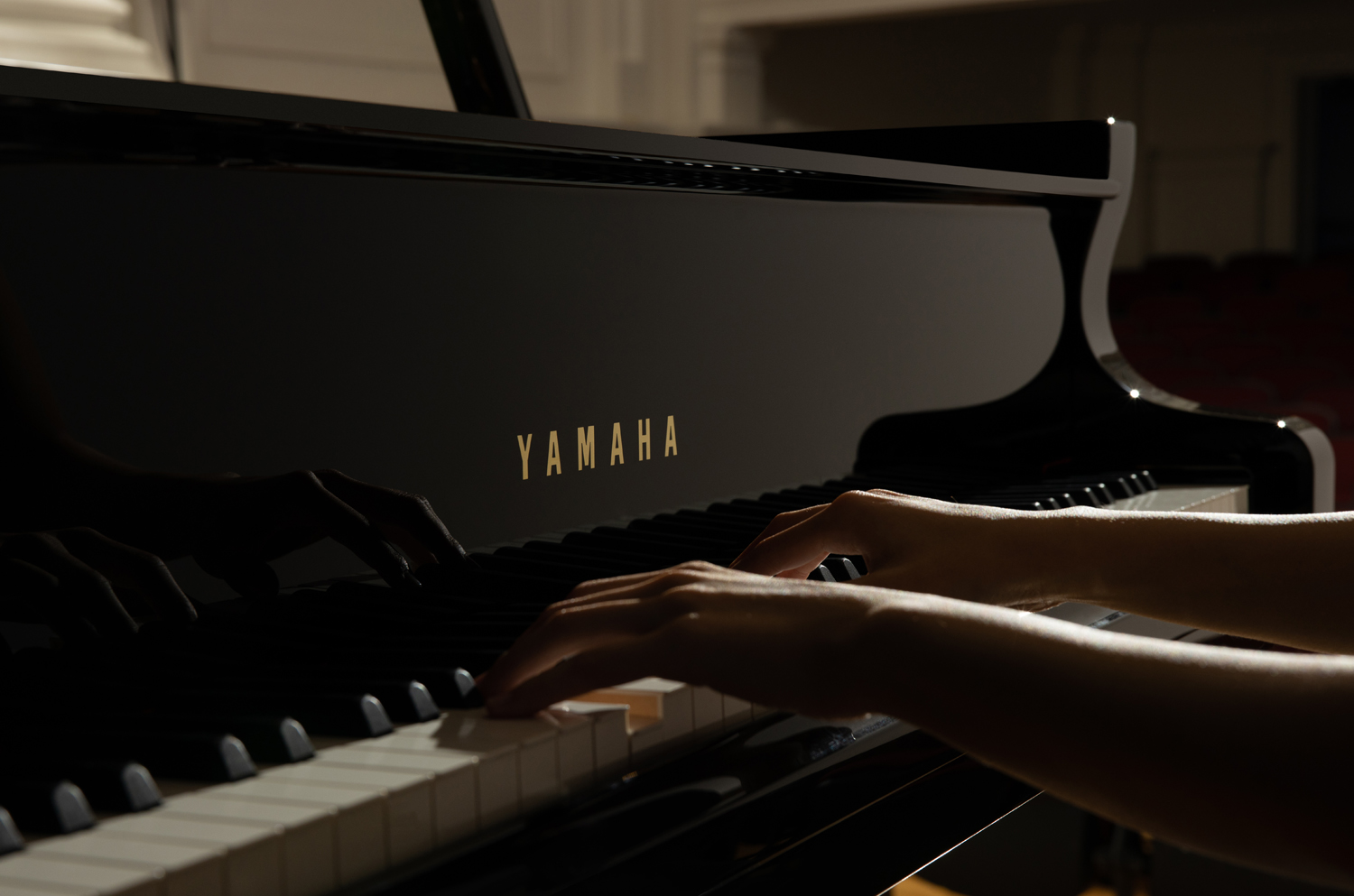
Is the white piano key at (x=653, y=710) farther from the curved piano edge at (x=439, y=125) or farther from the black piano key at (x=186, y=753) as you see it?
the curved piano edge at (x=439, y=125)

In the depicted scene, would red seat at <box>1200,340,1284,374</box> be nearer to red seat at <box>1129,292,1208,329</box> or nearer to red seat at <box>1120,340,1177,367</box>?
red seat at <box>1120,340,1177,367</box>

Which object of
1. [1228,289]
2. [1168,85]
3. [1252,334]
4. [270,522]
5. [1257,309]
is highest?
[1168,85]

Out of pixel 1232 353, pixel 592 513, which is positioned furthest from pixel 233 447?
pixel 1232 353

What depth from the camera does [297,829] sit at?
2.27 feet

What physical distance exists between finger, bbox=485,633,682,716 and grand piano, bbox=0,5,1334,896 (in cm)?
3

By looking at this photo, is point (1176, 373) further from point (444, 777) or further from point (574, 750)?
point (444, 777)

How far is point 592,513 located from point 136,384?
0.50 metres

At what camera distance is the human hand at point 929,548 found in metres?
1.16

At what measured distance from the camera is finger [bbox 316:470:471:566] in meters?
1.09

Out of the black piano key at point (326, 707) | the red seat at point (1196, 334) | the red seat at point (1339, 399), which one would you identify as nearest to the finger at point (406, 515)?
the black piano key at point (326, 707)

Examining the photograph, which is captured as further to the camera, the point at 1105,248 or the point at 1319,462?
the point at 1105,248

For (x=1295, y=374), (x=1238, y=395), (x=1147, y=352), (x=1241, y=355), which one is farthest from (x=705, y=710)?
(x=1147, y=352)

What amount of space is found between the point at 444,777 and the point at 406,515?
0.40 metres

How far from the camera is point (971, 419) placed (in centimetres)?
197
